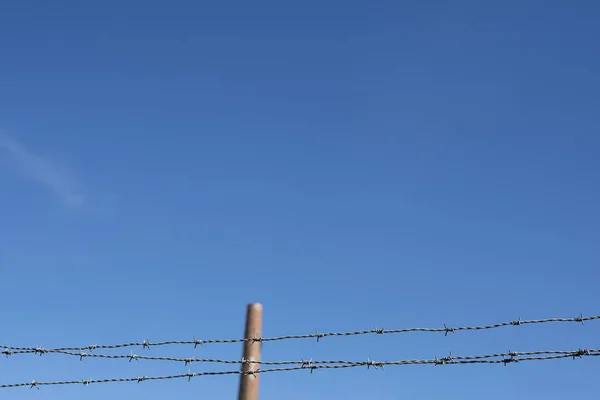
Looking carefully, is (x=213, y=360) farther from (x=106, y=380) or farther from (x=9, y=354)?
(x=9, y=354)

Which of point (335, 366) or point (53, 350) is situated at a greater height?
point (53, 350)

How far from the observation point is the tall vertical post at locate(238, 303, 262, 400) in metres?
7.33

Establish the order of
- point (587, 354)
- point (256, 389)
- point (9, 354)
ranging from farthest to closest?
point (9, 354) < point (256, 389) < point (587, 354)

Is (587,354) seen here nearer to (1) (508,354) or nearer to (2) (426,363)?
(1) (508,354)

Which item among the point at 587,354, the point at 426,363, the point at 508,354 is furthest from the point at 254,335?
the point at 587,354

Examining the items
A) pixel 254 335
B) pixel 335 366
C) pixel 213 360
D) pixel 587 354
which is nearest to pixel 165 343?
pixel 213 360

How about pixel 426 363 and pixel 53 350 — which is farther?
pixel 53 350

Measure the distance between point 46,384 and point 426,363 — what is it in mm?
4802

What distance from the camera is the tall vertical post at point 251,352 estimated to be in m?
7.33

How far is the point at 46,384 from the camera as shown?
27.9 ft

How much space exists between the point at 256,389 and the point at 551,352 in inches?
125

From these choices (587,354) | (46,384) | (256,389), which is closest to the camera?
(587,354)

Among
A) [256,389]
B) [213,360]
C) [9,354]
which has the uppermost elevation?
[9,354]

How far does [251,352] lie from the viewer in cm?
759
